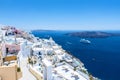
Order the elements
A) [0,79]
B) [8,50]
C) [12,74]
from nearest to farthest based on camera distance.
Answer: [0,79] → [12,74] → [8,50]

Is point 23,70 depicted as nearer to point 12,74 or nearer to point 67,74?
point 12,74

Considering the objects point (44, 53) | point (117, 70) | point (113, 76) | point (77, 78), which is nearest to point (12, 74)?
point (77, 78)

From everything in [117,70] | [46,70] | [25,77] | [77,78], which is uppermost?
[46,70]

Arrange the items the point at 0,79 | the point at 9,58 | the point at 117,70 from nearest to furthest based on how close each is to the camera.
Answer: the point at 0,79
the point at 9,58
the point at 117,70

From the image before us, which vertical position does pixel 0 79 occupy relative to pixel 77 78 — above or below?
above

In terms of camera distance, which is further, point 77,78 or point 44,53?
point 44,53

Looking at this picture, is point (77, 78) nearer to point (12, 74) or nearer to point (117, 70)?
point (12, 74)

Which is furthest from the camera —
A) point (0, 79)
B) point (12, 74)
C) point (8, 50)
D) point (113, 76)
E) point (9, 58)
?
point (113, 76)

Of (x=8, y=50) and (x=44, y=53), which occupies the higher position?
(x=8, y=50)

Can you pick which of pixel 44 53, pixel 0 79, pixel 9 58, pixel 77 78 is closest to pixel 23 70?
pixel 0 79
